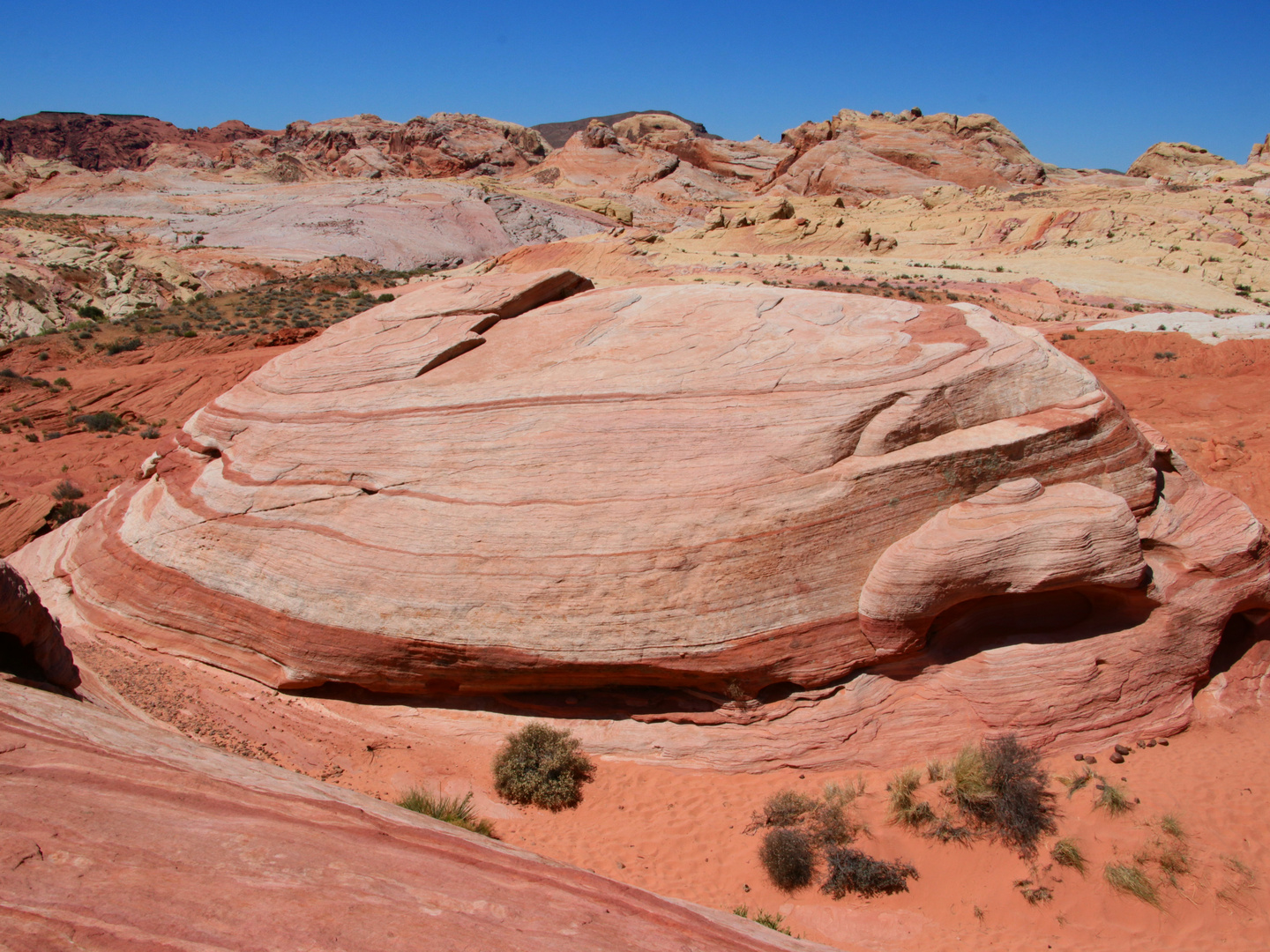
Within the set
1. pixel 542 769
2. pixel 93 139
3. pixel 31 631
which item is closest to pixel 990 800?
pixel 542 769

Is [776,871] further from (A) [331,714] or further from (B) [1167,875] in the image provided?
(A) [331,714]

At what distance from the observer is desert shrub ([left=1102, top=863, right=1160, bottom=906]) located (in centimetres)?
543

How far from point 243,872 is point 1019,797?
583 centimetres

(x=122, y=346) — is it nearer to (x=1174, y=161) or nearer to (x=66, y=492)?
(x=66, y=492)

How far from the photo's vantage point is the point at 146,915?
288 centimetres

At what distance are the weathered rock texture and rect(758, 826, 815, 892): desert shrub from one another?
144 cm

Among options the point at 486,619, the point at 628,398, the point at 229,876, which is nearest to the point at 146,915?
the point at 229,876

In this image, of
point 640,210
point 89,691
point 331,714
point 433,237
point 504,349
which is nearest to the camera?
point 89,691

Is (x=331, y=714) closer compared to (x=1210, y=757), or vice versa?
(x=1210, y=757)

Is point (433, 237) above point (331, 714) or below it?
above

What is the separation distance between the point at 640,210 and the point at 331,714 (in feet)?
160

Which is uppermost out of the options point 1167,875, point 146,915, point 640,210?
point 640,210

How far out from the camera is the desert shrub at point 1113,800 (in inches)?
241

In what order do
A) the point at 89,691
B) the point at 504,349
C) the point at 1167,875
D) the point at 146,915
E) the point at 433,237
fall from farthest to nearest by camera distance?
the point at 433,237
the point at 504,349
the point at 89,691
the point at 1167,875
the point at 146,915
